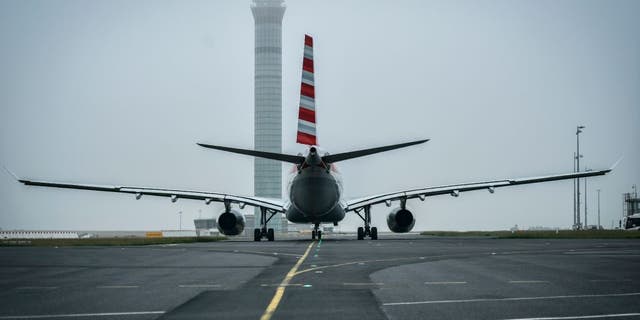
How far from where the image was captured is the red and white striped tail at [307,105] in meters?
48.6

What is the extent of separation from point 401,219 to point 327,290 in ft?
123

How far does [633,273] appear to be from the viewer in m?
17.8

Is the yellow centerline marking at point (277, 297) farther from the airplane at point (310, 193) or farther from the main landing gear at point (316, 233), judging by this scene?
the main landing gear at point (316, 233)

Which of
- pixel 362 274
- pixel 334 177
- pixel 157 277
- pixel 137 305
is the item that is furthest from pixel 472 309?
pixel 334 177

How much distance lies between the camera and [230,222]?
50.3 metres

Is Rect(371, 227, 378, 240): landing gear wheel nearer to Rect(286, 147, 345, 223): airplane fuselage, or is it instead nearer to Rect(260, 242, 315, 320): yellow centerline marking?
Rect(286, 147, 345, 223): airplane fuselage

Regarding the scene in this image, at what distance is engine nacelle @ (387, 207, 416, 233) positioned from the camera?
170ft

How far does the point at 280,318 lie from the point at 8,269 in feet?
42.8

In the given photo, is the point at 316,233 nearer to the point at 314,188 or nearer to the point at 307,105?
the point at 307,105

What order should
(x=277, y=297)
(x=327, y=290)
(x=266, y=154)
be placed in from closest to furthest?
(x=277, y=297) < (x=327, y=290) < (x=266, y=154)

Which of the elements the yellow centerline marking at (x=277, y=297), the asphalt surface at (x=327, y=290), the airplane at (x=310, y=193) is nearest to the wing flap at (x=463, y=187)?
the airplane at (x=310, y=193)

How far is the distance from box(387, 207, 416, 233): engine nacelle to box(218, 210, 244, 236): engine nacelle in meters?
10.5

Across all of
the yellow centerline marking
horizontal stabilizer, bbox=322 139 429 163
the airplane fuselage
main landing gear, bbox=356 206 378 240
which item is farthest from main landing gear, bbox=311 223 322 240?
the yellow centerline marking

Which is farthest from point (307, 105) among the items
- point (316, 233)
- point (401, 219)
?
point (316, 233)
